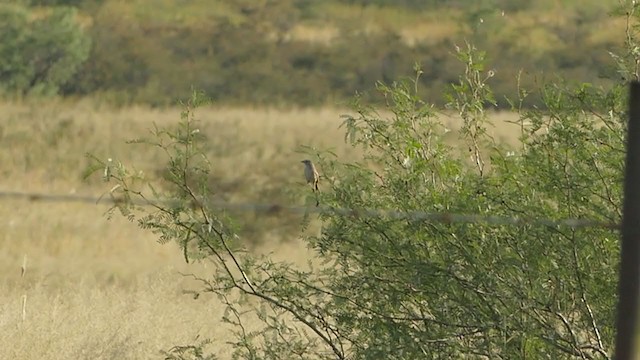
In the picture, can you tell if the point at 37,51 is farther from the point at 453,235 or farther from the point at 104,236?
the point at 453,235

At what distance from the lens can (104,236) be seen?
17656 mm

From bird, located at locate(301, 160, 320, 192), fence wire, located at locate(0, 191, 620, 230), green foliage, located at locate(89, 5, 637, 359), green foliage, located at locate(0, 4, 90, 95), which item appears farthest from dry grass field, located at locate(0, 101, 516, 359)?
fence wire, located at locate(0, 191, 620, 230)

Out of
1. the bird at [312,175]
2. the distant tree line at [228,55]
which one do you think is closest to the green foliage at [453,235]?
the bird at [312,175]

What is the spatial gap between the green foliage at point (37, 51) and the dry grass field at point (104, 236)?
1426 mm

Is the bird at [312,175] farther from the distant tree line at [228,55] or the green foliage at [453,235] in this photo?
the distant tree line at [228,55]

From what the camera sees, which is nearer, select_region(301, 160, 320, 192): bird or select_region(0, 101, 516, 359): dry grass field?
select_region(301, 160, 320, 192): bird

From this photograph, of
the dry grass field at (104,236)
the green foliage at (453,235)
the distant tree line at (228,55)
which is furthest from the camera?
the distant tree line at (228,55)

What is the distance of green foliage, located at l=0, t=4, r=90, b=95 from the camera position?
31422mm

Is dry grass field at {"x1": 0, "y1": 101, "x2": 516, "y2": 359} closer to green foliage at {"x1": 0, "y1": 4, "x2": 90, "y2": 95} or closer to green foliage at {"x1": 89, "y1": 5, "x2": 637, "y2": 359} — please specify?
green foliage at {"x1": 89, "y1": 5, "x2": 637, "y2": 359}

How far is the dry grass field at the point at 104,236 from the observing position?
8211 mm

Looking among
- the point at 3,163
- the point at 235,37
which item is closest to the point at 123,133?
the point at 3,163

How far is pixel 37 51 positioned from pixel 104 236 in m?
16.0

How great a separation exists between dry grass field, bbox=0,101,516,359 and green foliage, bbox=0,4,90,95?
4.68ft

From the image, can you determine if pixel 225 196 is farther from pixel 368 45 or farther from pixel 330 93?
pixel 368 45
